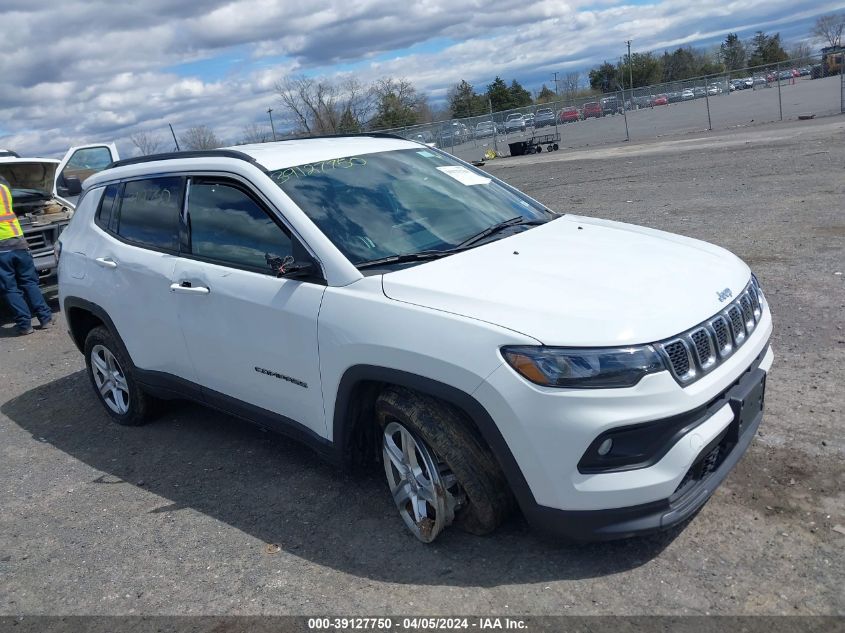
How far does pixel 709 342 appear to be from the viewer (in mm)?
3215

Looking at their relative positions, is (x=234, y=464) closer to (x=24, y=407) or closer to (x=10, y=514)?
(x=10, y=514)

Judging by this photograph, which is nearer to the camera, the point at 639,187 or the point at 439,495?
the point at 439,495

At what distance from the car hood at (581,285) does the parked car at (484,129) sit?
109ft

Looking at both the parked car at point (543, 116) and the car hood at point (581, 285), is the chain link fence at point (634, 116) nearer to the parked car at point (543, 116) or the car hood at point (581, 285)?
the parked car at point (543, 116)

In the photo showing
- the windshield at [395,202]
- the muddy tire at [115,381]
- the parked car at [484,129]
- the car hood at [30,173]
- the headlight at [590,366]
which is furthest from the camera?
the parked car at [484,129]

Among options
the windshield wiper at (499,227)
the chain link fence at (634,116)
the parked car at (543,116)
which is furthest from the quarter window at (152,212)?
the parked car at (543,116)

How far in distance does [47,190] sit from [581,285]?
1134cm

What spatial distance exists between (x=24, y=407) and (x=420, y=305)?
15.9 feet

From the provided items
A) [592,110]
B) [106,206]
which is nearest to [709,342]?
[106,206]

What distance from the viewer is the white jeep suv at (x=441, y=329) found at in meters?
3.00

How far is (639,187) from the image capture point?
14.9 metres

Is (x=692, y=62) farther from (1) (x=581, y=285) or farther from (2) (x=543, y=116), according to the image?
(1) (x=581, y=285)

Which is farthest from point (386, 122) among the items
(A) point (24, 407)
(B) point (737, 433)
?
(B) point (737, 433)

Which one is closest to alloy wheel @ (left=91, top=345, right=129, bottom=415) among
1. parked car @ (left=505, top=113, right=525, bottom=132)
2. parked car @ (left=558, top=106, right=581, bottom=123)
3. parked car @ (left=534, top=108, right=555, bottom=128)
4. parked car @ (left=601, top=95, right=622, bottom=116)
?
parked car @ (left=505, top=113, right=525, bottom=132)
